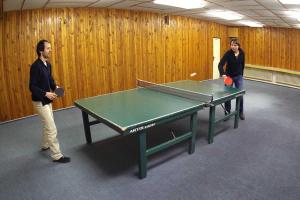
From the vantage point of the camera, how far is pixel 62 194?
2.78m

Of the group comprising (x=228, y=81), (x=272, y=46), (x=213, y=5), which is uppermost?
(x=213, y=5)

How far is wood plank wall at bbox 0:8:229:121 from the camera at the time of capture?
16.7 ft

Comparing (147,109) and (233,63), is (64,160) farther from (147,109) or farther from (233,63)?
(233,63)

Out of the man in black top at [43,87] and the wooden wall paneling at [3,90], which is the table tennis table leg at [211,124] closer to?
the man in black top at [43,87]

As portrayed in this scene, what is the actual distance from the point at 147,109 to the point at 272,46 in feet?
23.9

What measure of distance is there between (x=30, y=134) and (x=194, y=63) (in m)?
5.91

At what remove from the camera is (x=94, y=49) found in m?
6.13

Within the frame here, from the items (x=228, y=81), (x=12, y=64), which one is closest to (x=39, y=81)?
(x=12, y=64)

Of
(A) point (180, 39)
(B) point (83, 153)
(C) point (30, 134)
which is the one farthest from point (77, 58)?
(A) point (180, 39)

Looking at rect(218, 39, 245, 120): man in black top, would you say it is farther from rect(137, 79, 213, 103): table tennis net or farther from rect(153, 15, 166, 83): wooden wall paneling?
rect(153, 15, 166, 83): wooden wall paneling

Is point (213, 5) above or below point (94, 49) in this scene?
above

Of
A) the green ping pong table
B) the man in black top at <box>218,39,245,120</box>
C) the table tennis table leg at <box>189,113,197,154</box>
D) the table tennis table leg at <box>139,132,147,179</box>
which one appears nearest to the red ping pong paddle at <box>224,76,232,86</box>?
the man in black top at <box>218,39,245,120</box>

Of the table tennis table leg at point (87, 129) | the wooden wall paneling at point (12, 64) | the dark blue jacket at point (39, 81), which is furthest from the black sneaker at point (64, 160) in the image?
the wooden wall paneling at point (12, 64)

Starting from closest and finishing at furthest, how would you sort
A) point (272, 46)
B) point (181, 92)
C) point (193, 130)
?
point (193, 130) → point (181, 92) → point (272, 46)
